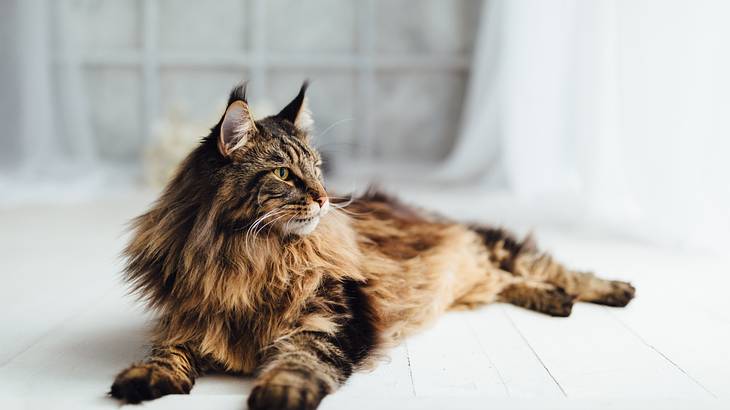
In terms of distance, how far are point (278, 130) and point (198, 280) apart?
0.34 metres

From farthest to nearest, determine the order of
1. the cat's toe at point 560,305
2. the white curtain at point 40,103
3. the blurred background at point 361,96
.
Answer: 1. the white curtain at point 40,103
2. the blurred background at point 361,96
3. the cat's toe at point 560,305

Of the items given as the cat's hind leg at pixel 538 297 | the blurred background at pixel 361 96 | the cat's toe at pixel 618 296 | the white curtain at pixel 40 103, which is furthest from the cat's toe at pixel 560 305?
the white curtain at pixel 40 103

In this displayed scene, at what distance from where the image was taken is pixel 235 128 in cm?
135

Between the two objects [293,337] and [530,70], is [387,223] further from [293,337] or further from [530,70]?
[530,70]

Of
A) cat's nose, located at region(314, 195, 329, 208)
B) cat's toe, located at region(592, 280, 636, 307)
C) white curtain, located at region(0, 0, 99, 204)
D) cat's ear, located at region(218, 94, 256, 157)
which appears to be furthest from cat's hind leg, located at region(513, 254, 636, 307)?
white curtain, located at region(0, 0, 99, 204)

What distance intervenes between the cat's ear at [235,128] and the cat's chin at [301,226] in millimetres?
178

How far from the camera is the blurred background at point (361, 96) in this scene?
321cm

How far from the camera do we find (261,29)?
487 centimetres

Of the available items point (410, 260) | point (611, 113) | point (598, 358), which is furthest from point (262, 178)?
point (611, 113)

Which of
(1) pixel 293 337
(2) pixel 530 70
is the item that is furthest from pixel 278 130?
(2) pixel 530 70

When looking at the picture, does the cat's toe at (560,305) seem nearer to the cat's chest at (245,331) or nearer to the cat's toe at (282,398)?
the cat's chest at (245,331)

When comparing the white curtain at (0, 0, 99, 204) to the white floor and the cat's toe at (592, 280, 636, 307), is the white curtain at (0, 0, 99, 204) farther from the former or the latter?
the cat's toe at (592, 280, 636, 307)

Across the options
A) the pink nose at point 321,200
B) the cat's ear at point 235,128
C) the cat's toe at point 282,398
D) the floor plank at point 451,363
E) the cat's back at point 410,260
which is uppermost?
the cat's ear at point 235,128

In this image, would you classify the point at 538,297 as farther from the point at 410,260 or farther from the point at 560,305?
the point at 410,260
